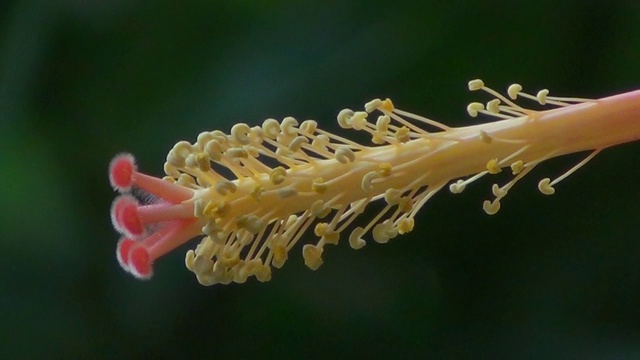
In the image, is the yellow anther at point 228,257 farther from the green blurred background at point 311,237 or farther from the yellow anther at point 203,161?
the green blurred background at point 311,237

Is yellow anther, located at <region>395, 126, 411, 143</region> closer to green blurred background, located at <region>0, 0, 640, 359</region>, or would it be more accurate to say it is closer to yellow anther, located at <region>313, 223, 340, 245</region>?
yellow anther, located at <region>313, 223, 340, 245</region>

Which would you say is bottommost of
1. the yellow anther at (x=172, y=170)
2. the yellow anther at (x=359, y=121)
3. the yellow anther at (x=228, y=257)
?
the yellow anther at (x=228, y=257)

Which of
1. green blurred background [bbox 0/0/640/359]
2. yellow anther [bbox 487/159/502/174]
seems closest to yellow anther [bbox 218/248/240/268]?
yellow anther [bbox 487/159/502/174]

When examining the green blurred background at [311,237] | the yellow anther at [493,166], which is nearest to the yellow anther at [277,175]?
the yellow anther at [493,166]

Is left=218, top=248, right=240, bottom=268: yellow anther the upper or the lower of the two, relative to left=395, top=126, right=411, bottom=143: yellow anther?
lower

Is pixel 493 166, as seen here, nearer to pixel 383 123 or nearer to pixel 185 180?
pixel 383 123

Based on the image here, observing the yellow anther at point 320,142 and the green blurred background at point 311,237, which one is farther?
the green blurred background at point 311,237

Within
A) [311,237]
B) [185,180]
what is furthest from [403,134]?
[311,237]

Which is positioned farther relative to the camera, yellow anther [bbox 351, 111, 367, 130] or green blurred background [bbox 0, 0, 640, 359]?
green blurred background [bbox 0, 0, 640, 359]
